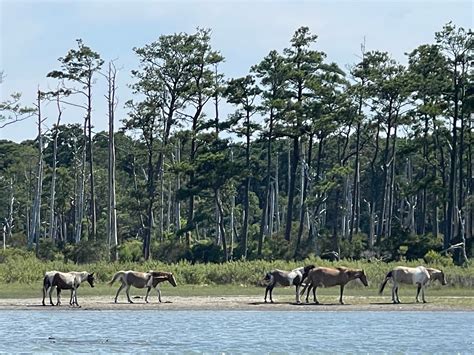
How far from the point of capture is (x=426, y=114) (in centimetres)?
6500

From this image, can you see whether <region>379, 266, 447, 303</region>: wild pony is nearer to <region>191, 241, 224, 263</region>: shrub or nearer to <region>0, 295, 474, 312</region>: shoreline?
<region>0, 295, 474, 312</region>: shoreline

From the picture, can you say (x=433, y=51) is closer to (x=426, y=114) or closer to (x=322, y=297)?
(x=426, y=114)

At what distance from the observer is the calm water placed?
981 inches

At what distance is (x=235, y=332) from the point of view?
94.4 ft

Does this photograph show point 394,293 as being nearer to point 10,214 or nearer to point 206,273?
point 206,273

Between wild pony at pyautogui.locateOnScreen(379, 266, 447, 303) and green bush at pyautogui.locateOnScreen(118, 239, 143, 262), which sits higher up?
green bush at pyautogui.locateOnScreen(118, 239, 143, 262)

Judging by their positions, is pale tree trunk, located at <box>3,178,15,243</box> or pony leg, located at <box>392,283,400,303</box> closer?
pony leg, located at <box>392,283,400,303</box>

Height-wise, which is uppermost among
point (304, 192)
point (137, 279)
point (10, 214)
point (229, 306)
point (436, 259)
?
point (304, 192)

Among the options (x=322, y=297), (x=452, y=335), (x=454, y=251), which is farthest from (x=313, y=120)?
(x=452, y=335)

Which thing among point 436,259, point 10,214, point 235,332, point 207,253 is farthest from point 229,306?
point 10,214

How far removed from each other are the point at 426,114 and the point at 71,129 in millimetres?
44122

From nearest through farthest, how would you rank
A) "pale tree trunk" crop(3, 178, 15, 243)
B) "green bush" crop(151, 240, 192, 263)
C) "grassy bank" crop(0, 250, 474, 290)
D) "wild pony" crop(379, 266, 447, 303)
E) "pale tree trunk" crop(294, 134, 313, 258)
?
"wild pony" crop(379, 266, 447, 303) → "grassy bank" crop(0, 250, 474, 290) → "green bush" crop(151, 240, 192, 263) → "pale tree trunk" crop(294, 134, 313, 258) → "pale tree trunk" crop(3, 178, 15, 243)

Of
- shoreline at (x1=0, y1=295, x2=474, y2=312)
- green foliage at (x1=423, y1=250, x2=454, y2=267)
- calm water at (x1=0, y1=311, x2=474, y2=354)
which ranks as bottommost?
calm water at (x1=0, y1=311, x2=474, y2=354)

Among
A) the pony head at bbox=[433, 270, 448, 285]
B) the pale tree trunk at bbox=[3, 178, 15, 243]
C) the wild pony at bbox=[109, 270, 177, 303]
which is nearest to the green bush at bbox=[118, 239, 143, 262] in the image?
the wild pony at bbox=[109, 270, 177, 303]
